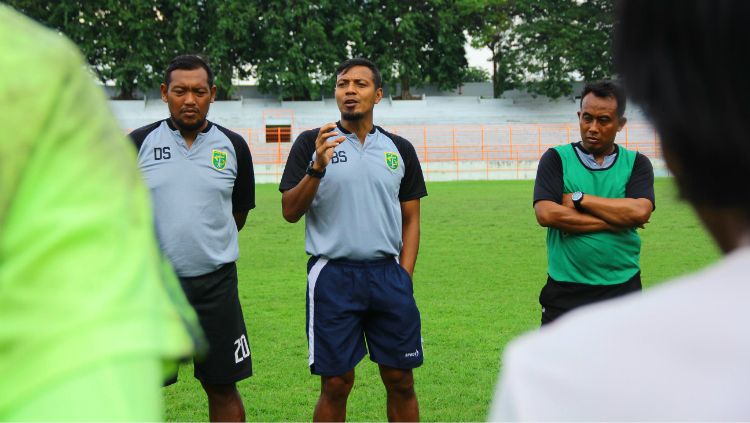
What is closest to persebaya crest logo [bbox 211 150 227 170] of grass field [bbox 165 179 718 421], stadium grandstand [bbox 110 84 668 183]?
grass field [bbox 165 179 718 421]

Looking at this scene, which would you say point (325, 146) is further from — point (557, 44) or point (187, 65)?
point (557, 44)

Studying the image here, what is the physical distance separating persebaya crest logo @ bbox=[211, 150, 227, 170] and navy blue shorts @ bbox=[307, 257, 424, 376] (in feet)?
2.54

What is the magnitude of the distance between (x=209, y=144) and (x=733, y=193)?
183 inches

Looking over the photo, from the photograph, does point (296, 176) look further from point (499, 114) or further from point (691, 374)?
point (499, 114)

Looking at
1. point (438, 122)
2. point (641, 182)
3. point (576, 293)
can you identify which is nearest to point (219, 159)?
point (576, 293)

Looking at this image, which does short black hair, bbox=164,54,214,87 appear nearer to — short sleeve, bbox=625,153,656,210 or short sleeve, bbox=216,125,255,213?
short sleeve, bbox=216,125,255,213

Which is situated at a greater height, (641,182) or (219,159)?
(219,159)

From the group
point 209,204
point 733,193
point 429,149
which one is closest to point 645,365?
point 733,193

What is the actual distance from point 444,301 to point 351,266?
15.8 feet

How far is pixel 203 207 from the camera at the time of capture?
201 inches

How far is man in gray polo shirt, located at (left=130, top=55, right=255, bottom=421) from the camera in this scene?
16.7 feet

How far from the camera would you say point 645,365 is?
31.2 inches

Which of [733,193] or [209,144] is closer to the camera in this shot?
[733,193]

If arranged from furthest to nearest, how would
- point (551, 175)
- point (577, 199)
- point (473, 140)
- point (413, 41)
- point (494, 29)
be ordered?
point (494, 29) < point (413, 41) < point (473, 140) < point (551, 175) < point (577, 199)
